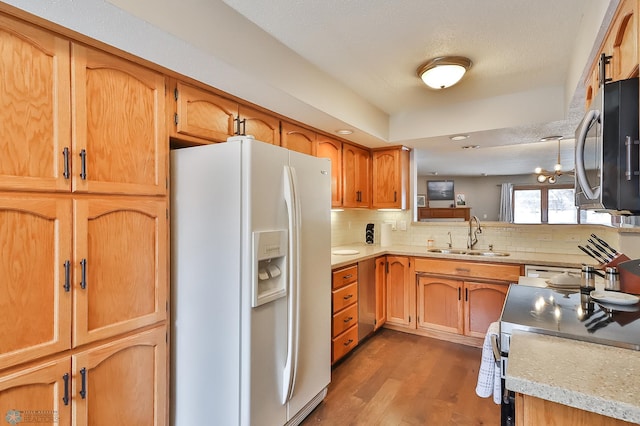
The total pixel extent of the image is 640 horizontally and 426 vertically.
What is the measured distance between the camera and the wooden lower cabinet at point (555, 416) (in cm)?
77

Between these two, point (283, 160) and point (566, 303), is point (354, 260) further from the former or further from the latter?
point (566, 303)

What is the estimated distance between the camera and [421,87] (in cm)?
266

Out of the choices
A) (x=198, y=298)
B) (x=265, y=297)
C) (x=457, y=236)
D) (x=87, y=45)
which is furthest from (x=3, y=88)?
(x=457, y=236)

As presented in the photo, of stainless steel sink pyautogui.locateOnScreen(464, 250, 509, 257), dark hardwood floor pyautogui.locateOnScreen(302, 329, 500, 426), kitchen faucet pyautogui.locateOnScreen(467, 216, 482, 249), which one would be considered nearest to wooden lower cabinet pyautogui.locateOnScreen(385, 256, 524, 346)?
dark hardwood floor pyautogui.locateOnScreen(302, 329, 500, 426)

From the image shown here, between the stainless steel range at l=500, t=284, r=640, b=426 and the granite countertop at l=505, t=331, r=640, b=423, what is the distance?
2.1 inches

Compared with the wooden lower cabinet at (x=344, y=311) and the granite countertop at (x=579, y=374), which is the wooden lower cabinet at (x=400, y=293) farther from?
the granite countertop at (x=579, y=374)

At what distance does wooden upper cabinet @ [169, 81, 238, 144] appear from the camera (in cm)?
174

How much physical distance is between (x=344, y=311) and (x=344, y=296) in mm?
127

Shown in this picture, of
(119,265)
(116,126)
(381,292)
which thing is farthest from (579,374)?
(381,292)

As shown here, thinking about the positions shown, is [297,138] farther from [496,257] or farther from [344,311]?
[496,257]

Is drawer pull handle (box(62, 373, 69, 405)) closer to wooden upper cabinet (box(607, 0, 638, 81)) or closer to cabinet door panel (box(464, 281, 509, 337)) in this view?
wooden upper cabinet (box(607, 0, 638, 81))

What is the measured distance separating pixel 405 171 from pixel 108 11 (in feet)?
10.3

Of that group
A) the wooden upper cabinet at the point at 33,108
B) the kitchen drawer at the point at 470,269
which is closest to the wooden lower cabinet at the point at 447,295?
the kitchen drawer at the point at 470,269

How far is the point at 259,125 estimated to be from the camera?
2283 mm
